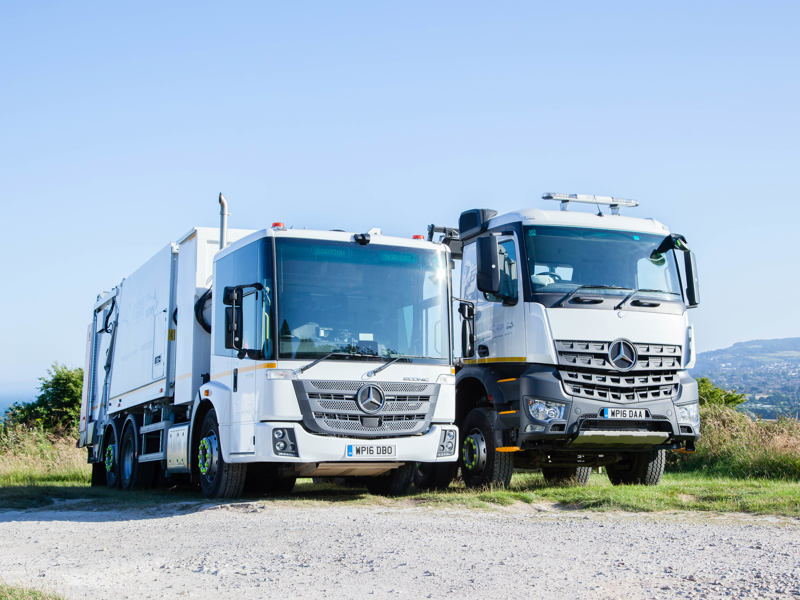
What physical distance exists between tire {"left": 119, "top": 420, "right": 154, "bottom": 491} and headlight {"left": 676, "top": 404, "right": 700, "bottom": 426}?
8.17 metres

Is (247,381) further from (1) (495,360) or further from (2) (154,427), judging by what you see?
(2) (154,427)

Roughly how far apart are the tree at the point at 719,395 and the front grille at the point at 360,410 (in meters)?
11.0

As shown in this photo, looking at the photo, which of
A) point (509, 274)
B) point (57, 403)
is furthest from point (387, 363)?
point (57, 403)

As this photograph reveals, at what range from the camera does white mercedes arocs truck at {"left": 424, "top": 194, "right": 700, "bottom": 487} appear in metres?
11.3

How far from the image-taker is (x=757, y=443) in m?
15.9

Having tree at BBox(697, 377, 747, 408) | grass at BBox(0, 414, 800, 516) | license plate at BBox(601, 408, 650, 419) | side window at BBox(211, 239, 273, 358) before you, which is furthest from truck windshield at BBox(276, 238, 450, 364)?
tree at BBox(697, 377, 747, 408)

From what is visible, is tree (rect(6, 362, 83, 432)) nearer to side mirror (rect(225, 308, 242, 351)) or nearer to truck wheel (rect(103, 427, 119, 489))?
truck wheel (rect(103, 427, 119, 489))

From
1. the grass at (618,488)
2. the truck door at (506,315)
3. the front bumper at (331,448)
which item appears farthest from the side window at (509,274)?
the grass at (618,488)

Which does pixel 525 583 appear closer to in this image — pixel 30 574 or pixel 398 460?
pixel 30 574

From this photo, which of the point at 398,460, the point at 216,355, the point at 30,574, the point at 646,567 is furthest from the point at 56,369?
the point at 646,567

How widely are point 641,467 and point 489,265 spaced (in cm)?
379

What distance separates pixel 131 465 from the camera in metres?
15.0

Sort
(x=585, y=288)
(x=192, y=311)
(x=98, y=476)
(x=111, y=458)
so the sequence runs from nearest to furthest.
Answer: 1. (x=585, y=288)
2. (x=192, y=311)
3. (x=111, y=458)
4. (x=98, y=476)

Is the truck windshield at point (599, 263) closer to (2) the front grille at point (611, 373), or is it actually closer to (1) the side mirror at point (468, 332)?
(2) the front grille at point (611, 373)
